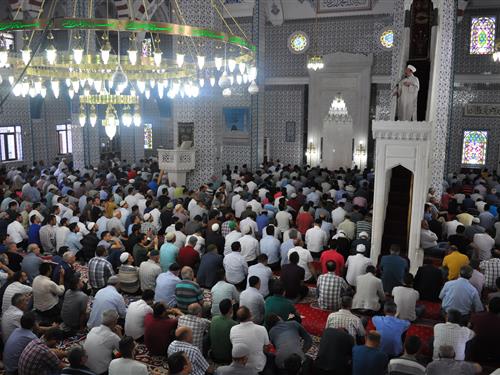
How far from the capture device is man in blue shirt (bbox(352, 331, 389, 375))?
126 inches

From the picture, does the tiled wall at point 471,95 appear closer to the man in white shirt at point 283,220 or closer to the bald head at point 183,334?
the man in white shirt at point 283,220

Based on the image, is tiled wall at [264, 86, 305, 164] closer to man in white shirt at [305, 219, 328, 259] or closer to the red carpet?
man in white shirt at [305, 219, 328, 259]

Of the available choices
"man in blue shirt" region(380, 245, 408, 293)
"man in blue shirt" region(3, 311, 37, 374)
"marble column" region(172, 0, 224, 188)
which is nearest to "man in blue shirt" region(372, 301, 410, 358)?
"man in blue shirt" region(380, 245, 408, 293)

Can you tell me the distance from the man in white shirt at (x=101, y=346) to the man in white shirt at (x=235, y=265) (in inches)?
74.0

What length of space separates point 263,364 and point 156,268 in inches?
73.3

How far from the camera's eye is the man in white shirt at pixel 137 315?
4.09 m

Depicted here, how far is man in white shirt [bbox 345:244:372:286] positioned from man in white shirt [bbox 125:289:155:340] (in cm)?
213

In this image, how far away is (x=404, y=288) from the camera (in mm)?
4469

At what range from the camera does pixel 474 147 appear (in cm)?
1288

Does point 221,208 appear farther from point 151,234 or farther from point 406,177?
point 406,177

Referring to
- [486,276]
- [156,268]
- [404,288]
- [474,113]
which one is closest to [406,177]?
[486,276]

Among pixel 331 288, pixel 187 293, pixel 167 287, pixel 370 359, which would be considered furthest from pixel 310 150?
pixel 370 359

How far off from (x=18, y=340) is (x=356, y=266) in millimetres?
3183

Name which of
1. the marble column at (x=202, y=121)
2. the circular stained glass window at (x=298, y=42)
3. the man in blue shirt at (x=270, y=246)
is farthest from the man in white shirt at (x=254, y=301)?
the circular stained glass window at (x=298, y=42)
